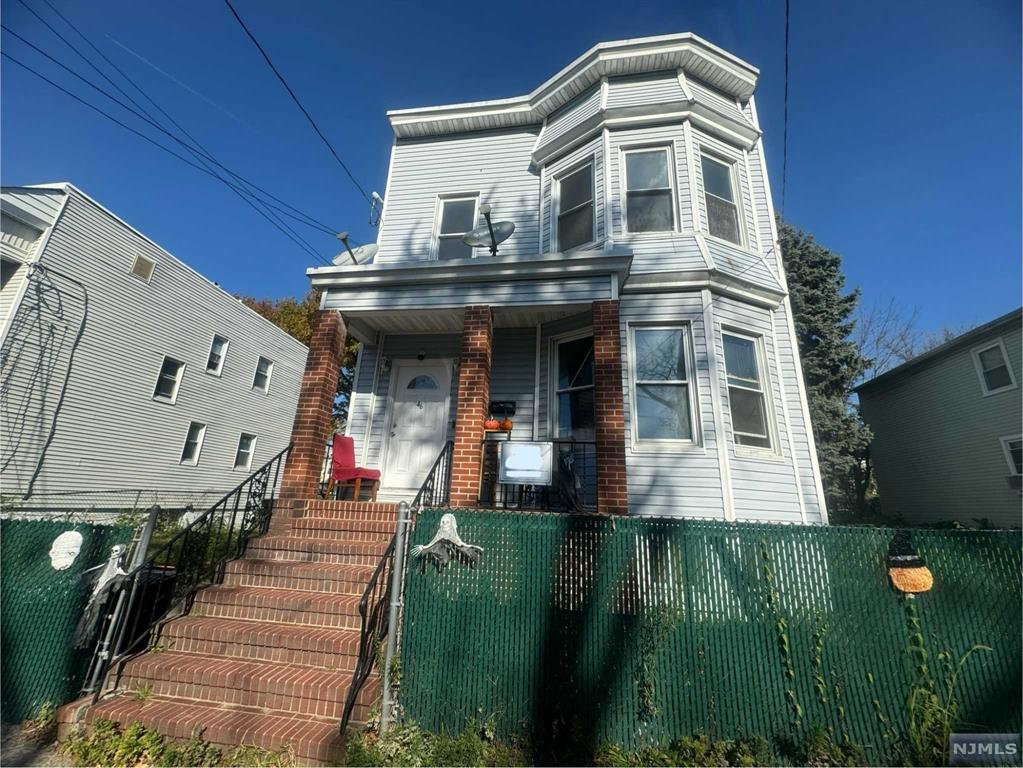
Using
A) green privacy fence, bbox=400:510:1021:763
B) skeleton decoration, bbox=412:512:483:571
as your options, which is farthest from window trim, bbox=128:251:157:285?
green privacy fence, bbox=400:510:1021:763

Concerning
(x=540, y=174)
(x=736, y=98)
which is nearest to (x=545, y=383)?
(x=540, y=174)

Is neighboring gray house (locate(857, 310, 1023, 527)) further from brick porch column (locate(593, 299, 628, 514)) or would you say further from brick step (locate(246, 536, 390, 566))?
brick step (locate(246, 536, 390, 566))

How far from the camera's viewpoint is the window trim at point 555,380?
263 inches

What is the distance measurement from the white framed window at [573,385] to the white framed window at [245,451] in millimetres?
13604

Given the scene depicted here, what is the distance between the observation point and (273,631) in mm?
3836

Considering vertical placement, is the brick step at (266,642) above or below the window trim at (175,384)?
below

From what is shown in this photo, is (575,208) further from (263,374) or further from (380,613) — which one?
(263,374)

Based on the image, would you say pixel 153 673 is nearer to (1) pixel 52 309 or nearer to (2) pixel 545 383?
(2) pixel 545 383

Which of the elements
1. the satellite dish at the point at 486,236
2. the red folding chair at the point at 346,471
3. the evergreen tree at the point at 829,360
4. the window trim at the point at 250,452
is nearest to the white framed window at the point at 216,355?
the window trim at the point at 250,452

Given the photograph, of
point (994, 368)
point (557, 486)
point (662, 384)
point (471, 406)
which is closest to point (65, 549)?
point (471, 406)

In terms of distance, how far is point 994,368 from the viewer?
36.7 feet

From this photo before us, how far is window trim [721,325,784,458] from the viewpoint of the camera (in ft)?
19.7

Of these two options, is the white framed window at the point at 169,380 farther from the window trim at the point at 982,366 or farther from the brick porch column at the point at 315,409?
the window trim at the point at 982,366

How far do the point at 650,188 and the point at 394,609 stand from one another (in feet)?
23.7
